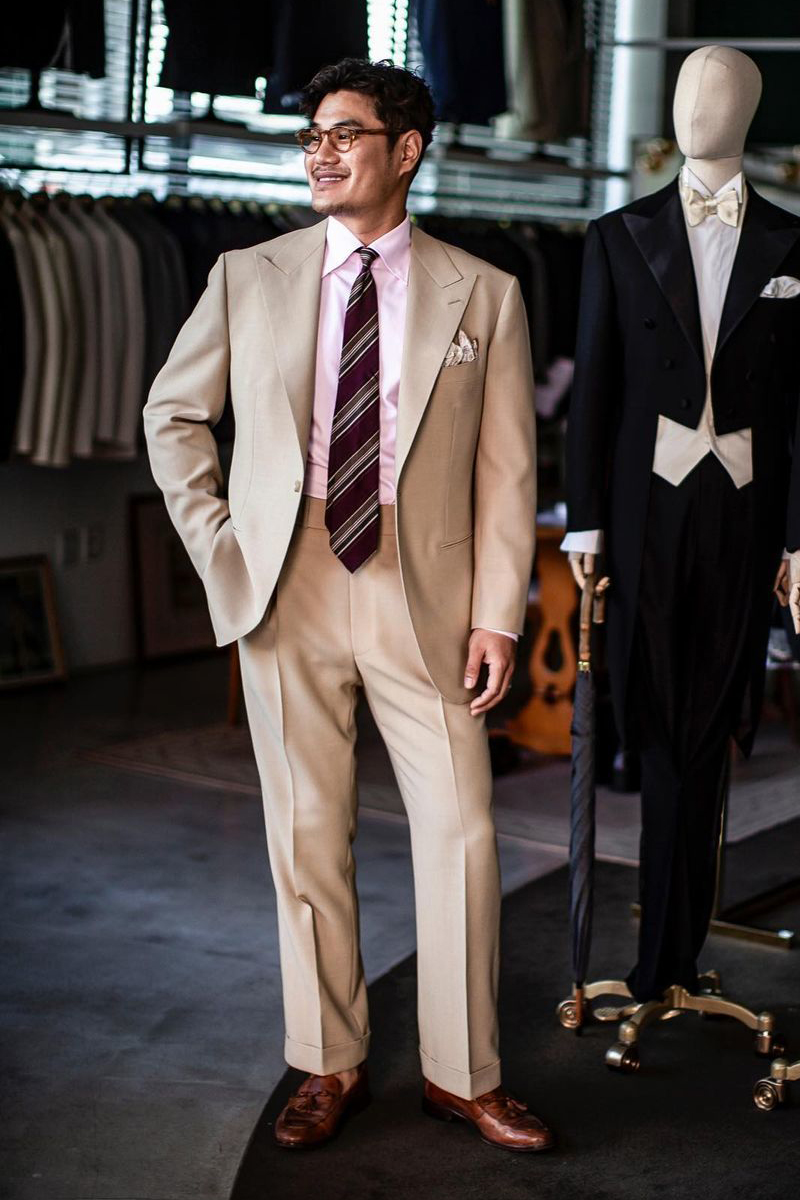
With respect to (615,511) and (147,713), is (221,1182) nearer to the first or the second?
(615,511)

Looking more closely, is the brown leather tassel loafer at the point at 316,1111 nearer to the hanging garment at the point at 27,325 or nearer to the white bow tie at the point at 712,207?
the white bow tie at the point at 712,207

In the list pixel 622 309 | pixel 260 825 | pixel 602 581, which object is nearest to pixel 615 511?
pixel 602 581

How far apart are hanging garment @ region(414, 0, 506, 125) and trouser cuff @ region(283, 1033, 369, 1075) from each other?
4.89m

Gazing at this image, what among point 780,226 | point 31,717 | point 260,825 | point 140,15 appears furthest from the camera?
point 140,15

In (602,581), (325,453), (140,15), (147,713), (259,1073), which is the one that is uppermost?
(140,15)

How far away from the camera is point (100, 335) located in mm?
6020

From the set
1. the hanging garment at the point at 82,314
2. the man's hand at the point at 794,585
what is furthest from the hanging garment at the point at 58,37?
the man's hand at the point at 794,585

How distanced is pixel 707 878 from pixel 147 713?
132 inches

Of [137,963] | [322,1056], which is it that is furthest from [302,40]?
[322,1056]

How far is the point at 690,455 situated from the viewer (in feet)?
9.38

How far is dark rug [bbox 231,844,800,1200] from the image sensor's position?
255 cm

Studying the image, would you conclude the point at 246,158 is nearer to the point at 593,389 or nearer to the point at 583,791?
the point at 593,389

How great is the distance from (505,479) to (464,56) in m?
4.76

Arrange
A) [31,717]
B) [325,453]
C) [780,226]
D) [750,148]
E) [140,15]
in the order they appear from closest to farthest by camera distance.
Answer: [325,453] < [780,226] < [31,717] < [140,15] < [750,148]
